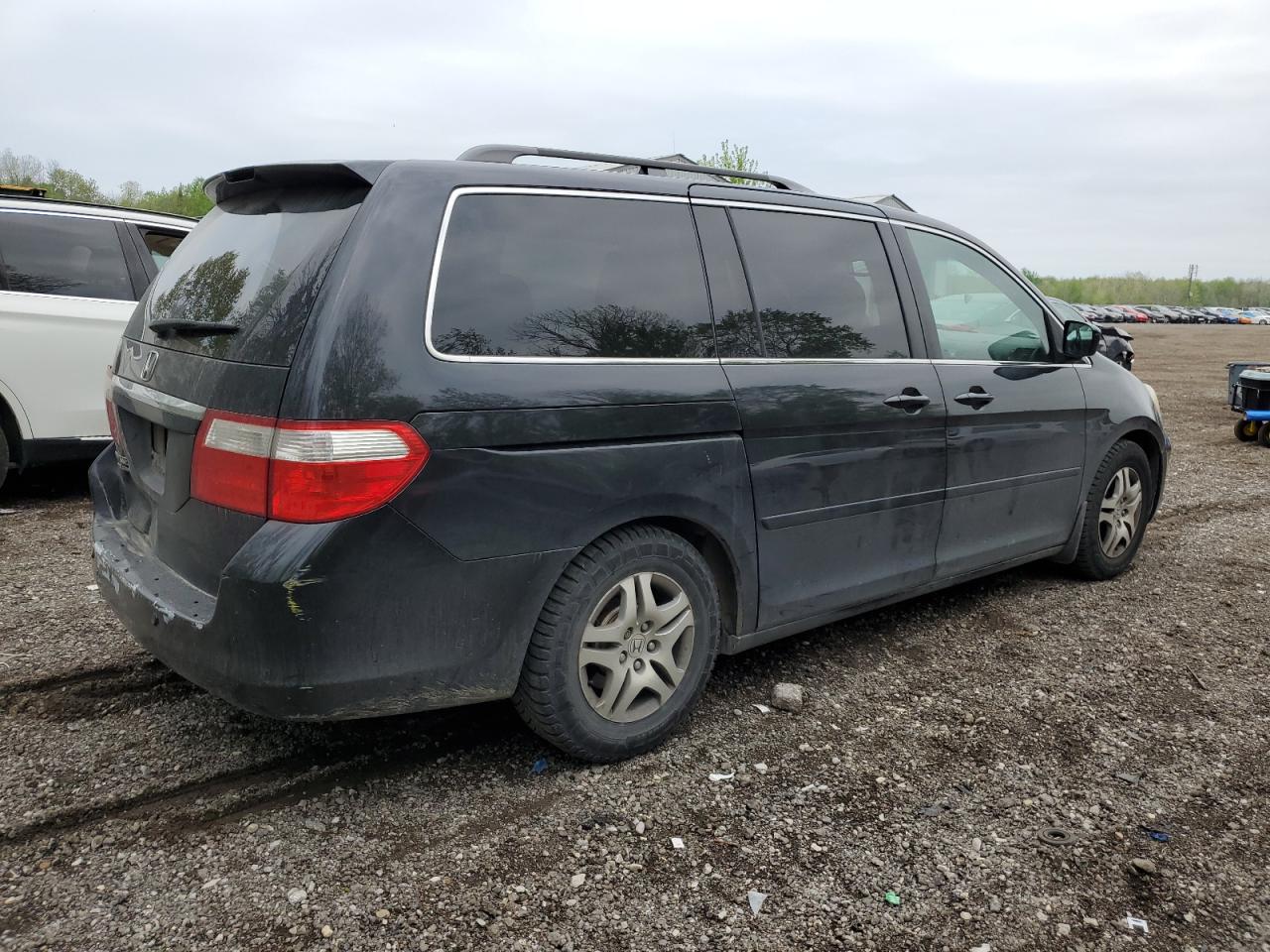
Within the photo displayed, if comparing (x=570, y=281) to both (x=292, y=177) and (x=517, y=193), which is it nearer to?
(x=517, y=193)

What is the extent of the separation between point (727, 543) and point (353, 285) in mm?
1467

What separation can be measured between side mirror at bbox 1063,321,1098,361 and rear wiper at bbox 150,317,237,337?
3815 mm

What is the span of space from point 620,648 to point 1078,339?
3020mm

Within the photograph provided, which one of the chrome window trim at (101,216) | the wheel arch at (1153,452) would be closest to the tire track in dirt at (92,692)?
the chrome window trim at (101,216)

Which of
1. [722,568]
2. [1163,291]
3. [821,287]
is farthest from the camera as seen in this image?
[1163,291]

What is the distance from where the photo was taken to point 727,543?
3291 millimetres

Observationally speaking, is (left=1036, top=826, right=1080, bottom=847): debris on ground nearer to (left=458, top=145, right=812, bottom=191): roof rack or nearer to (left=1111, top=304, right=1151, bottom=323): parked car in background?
(left=458, top=145, right=812, bottom=191): roof rack

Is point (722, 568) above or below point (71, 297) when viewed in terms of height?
below

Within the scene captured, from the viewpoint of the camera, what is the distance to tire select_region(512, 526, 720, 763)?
2.90 meters

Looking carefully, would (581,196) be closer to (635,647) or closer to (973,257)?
(635,647)

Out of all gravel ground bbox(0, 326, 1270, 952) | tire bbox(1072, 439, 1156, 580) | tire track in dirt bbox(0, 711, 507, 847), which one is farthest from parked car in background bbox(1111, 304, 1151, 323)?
tire track in dirt bbox(0, 711, 507, 847)

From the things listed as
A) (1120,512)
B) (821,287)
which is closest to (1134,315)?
(1120,512)

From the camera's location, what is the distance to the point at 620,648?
306 centimetres

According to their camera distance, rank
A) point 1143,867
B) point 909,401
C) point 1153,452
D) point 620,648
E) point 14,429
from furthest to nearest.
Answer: point 14,429 < point 1153,452 < point 909,401 < point 620,648 < point 1143,867
